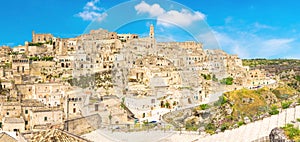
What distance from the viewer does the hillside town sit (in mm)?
5918

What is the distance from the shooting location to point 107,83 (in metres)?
5.72

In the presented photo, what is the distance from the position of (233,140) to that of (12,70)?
1244 centimetres

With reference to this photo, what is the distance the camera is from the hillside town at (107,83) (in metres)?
5.92

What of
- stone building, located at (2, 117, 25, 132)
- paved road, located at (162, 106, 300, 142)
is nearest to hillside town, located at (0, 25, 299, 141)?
stone building, located at (2, 117, 25, 132)

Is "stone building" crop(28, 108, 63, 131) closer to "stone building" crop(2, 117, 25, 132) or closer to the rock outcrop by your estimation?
"stone building" crop(2, 117, 25, 132)

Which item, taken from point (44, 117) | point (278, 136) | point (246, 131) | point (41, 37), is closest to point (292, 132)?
point (278, 136)

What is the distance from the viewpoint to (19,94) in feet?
53.5

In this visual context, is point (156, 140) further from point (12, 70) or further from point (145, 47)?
point (12, 70)

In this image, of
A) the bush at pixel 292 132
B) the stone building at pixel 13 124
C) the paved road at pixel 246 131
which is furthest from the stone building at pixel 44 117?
the bush at pixel 292 132

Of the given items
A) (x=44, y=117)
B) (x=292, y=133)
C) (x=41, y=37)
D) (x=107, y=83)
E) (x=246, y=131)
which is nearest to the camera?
(x=107, y=83)

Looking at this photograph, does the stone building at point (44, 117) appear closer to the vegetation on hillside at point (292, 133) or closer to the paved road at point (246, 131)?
the paved road at point (246, 131)

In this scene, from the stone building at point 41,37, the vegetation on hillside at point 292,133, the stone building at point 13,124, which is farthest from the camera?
the stone building at point 41,37

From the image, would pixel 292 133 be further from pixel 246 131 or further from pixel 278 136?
pixel 246 131

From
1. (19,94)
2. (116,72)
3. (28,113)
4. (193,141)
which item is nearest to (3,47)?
(19,94)
